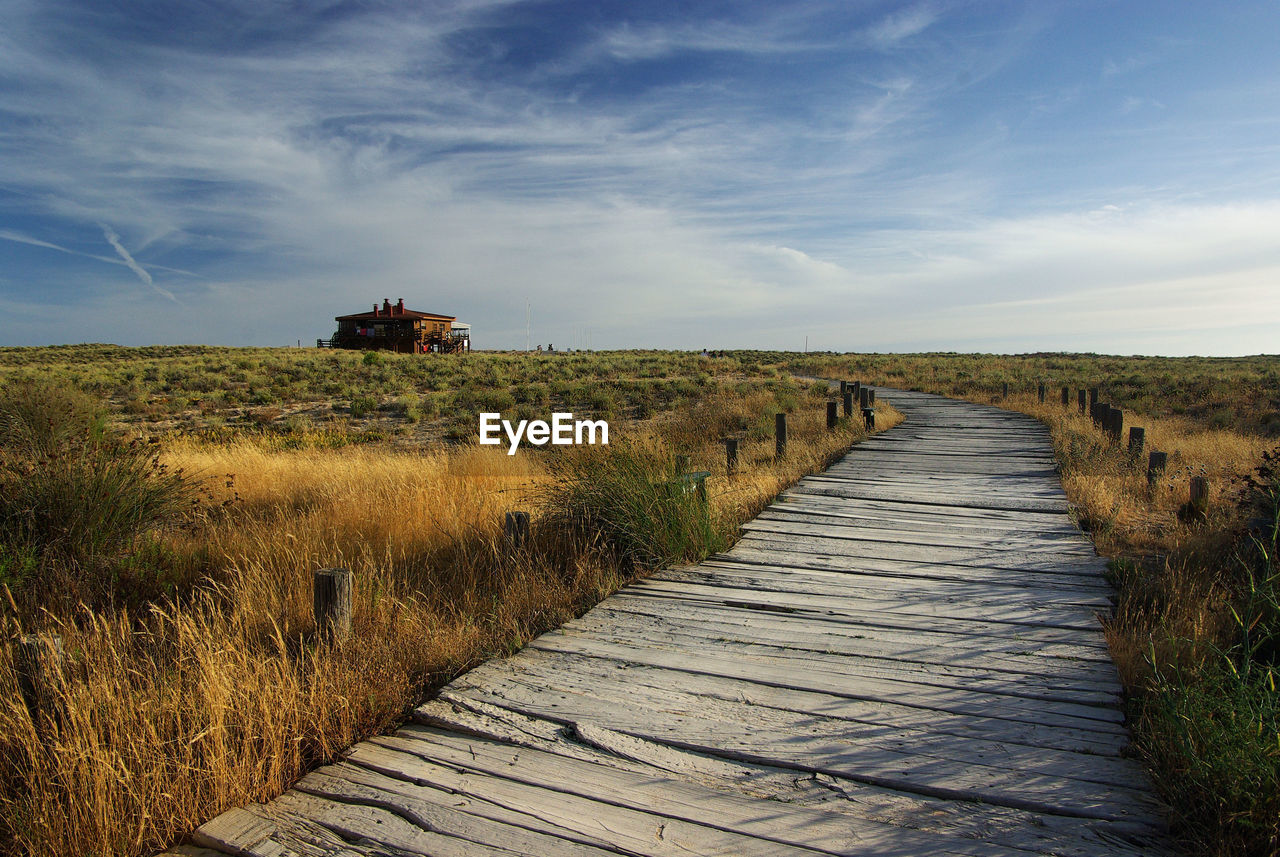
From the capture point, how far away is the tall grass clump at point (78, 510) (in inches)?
223

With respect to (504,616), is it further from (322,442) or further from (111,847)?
(322,442)

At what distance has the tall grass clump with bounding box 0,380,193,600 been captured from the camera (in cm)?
565

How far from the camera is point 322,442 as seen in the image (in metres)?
16.1

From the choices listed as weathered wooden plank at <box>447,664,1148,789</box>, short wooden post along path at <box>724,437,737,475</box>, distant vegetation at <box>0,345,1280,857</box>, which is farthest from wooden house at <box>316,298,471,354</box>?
weathered wooden plank at <box>447,664,1148,789</box>

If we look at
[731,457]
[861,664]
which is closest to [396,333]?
[731,457]

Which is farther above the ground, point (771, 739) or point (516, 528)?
point (516, 528)

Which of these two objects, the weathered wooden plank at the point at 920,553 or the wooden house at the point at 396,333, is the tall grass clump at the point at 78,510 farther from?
the wooden house at the point at 396,333

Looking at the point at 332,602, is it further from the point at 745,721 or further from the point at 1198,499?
the point at 1198,499

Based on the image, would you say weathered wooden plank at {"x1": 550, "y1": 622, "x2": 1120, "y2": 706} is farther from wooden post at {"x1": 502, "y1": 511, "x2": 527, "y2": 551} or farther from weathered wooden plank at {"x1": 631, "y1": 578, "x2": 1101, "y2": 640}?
wooden post at {"x1": 502, "y1": 511, "x2": 527, "y2": 551}

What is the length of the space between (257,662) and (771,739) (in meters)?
2.33

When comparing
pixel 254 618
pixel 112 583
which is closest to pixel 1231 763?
pixel 254 618

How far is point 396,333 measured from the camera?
58.2 metres

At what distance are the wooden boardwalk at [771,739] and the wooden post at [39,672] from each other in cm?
124

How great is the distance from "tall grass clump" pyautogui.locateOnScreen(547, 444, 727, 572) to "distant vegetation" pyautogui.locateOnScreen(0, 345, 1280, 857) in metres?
0.02
